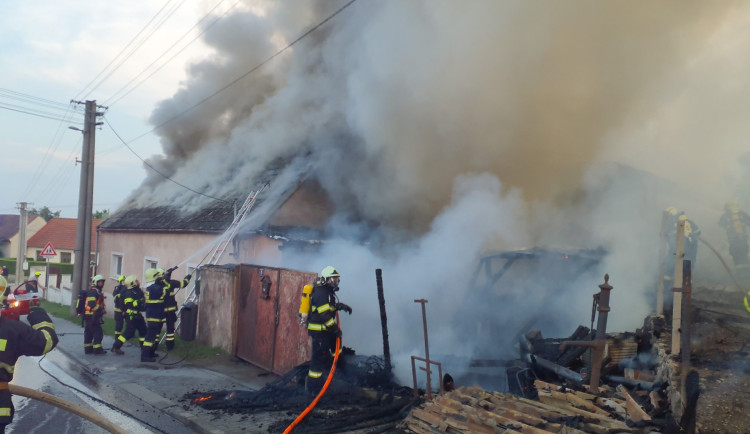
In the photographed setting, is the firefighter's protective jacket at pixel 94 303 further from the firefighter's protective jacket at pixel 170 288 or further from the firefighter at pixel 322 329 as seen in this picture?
the firefighter at pixel 322 329

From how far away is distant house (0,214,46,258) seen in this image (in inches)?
1945

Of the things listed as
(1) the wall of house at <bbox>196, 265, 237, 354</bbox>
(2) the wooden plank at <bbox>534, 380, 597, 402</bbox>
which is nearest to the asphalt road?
(1) the wall of house at <bbox>196, 265, 237, 354</bbox>

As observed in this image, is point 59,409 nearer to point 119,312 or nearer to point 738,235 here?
point 119,312

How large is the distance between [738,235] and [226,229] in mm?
9684

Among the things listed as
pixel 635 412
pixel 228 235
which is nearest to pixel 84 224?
pixel 228 235

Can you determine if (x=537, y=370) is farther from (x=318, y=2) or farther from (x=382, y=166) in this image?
(x=318, y=2)

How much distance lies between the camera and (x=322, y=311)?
5.91 metres

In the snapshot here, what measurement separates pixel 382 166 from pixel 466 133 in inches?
83.4

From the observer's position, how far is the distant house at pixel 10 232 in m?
49.4

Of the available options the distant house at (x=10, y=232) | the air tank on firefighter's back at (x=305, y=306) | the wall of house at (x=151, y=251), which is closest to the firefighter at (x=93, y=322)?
the wall of house at (x=151, y=251)

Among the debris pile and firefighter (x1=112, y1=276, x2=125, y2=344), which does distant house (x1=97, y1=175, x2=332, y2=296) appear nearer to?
firefighter (x1=112, y1=276, x2=125, y2=344)

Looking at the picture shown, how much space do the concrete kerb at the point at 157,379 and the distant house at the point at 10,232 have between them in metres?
48.2

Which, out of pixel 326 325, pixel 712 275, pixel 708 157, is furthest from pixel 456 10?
pixel 326 325

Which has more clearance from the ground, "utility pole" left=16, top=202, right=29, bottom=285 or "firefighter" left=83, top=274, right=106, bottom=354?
"utility pole" left=16, top=202, right=29, bottom=285
